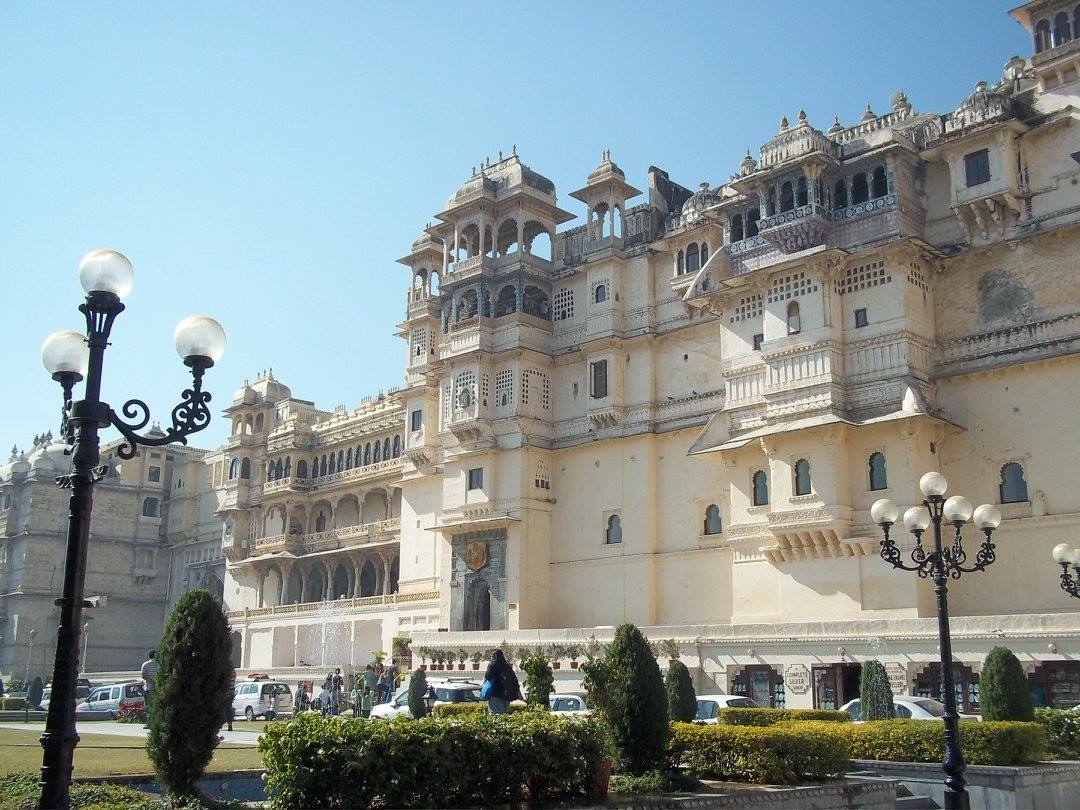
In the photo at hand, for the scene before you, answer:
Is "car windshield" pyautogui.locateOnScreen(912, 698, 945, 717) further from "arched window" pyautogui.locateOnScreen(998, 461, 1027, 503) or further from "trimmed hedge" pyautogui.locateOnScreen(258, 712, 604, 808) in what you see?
"trimmed hedge" pyautogui.locateOnScreen(258, 712, 604, 808)

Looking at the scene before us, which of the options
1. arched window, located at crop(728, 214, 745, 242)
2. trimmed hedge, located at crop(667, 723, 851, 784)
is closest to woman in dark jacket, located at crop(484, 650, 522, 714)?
trimmed hedge, located at crop(667, 723, 851, 784)

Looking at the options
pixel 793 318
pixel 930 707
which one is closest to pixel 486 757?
pixel 930 707

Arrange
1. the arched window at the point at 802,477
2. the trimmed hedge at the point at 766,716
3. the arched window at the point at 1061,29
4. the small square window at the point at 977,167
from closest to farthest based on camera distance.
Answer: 1. the trimmed hedge at the point at 766,716
2. the small square window at the point at 977,167
3. the arched window at the point at 1061,29
4. the arched window at the point at 802,477

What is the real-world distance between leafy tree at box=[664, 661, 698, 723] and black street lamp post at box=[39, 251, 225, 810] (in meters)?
13.6

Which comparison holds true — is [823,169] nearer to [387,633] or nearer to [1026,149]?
[1026,149]

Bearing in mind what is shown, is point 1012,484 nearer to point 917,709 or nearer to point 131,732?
point 917,709

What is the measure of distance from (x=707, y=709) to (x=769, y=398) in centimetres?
1468

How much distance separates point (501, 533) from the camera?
4522 centimetres

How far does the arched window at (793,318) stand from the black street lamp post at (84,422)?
27350mm

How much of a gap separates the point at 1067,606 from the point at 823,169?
51.2 ft

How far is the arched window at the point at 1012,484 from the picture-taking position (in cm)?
3256

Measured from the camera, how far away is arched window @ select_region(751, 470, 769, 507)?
37781mm

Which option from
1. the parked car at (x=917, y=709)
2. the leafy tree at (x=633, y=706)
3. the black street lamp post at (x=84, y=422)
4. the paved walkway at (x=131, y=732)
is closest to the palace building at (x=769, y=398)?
the parked car at (x=917, y=709)

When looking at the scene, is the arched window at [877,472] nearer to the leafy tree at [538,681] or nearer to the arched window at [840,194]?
the arched window at [840,194]
